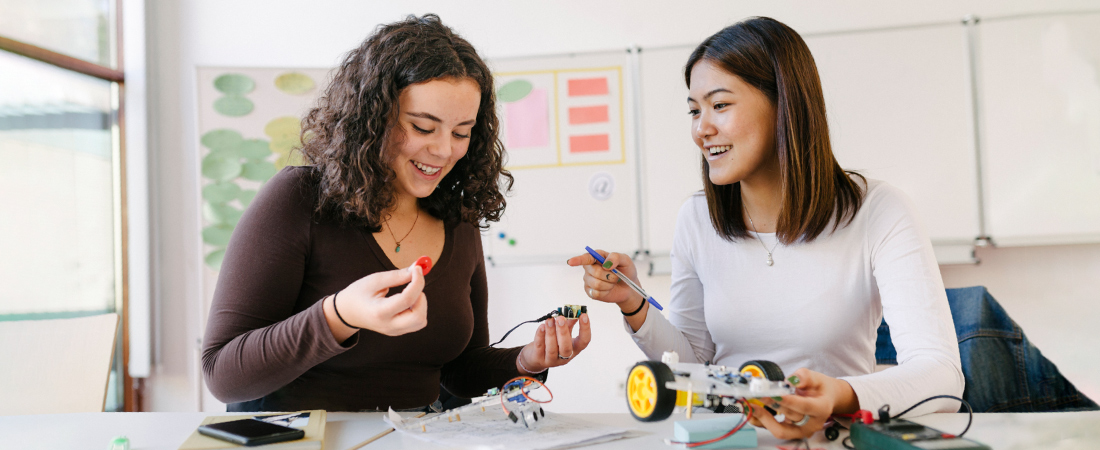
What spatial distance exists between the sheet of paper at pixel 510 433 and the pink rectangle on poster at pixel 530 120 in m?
1.82

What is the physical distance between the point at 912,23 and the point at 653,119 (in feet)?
3.43

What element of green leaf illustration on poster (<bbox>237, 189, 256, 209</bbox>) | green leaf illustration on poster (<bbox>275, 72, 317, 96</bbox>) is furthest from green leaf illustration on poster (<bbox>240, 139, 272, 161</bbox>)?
green leaf illustration on poster (<bbox>275, 72, 317, 96</bbox>)

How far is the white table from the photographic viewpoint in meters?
0.90

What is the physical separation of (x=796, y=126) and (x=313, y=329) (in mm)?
930

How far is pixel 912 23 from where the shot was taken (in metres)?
2.58

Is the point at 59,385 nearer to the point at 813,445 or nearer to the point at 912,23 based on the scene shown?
the point at 813,445

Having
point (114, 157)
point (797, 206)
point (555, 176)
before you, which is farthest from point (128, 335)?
point (797, 206)

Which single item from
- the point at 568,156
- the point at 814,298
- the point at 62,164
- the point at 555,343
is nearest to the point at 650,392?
the point at 555,343

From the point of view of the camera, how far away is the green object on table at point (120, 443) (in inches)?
35.1

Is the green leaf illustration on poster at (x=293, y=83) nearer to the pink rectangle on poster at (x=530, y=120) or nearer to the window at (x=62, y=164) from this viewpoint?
the window at (x=62, y=164)

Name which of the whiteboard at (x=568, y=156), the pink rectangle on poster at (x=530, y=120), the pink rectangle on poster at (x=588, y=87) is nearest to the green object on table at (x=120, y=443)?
the whiteboard at (x=568, y=156)

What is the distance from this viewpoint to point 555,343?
3.85 ft

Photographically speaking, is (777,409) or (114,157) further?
(114,157)

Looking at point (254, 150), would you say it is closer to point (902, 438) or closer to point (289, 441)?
point (289, 441)
